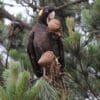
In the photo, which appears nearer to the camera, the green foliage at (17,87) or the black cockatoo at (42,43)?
the green foliage at (17,87)

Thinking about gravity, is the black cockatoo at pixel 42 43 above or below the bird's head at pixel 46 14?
below

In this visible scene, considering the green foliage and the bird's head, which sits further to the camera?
the bird's head

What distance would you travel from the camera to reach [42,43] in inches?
90.0

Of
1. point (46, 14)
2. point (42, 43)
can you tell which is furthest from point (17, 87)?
point (46, 14)

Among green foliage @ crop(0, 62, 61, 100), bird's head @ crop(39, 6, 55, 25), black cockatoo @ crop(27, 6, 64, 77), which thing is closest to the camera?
green foliage @ crop(0, 62, 61, 100)

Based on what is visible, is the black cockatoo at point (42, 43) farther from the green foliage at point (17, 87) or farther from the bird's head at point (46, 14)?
the green foliage at point (17, 87)

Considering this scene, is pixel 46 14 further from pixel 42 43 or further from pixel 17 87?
pixel 17 87

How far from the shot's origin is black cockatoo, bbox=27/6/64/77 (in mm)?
2250

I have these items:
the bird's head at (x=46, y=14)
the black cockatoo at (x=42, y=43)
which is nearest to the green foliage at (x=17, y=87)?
the black cockatoo at (x=42, y=43)

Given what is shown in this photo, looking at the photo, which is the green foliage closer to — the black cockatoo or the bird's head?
the black cockatoo

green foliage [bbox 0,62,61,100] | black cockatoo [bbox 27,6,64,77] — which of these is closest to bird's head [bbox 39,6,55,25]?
black cockatoo [bbox 27,6,64,77]

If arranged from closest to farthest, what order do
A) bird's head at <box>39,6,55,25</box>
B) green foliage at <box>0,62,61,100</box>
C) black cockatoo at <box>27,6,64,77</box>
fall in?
green foliage at <box>0,62,61,100</box>
black cockatoo at <box>27,6,64,77</box>
bird's head at <box>39,6,55,25</box>

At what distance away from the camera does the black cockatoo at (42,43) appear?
2.25 meters

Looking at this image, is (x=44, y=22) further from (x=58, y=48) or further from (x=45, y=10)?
(x=58, y=48)
